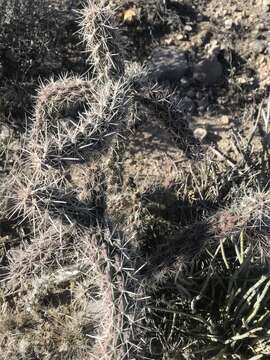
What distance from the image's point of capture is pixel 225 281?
Answer: 10.3 feet

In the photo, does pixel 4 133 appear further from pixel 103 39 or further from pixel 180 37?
pixel 180 37

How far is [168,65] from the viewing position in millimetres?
4359

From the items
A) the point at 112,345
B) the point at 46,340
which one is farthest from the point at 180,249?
the point at 46,340

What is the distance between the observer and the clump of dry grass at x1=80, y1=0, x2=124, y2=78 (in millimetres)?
2873

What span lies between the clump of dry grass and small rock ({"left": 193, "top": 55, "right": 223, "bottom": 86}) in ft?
4.64

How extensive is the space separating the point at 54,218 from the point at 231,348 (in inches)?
48.3

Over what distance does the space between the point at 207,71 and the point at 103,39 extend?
162 cm

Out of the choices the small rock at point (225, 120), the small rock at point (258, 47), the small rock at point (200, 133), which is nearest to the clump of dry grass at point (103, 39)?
the small rock at point (200, 133)

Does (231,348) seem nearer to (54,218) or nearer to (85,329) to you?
(85,329)

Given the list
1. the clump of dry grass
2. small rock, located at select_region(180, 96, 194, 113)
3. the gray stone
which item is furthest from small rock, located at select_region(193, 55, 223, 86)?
the clump of dry grass

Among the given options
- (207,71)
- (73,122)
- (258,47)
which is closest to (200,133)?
(207,71)

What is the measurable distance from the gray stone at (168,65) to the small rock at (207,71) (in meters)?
0.09

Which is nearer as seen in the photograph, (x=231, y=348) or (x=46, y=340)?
(x=231, y=348)

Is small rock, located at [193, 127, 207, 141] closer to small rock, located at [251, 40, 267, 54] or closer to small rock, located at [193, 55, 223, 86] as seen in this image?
small rock, located at [193, 55, 223, 86]
